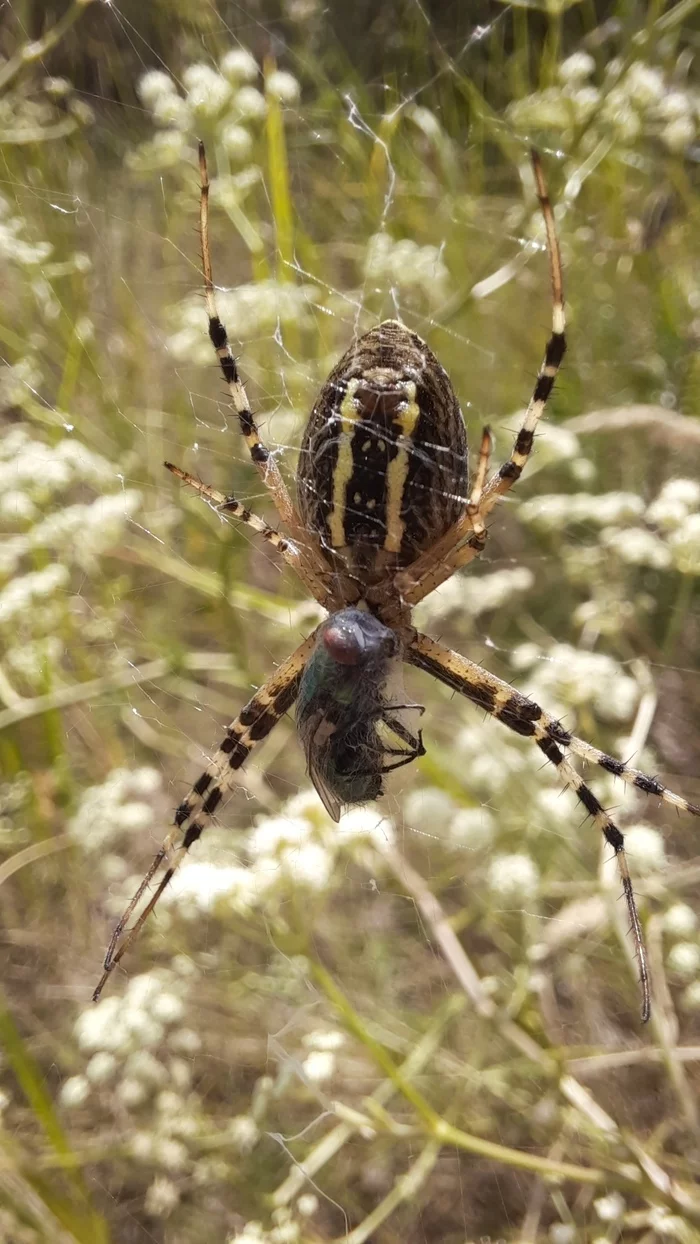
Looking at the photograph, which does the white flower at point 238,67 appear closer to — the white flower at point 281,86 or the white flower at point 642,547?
the white flower at point 281,86

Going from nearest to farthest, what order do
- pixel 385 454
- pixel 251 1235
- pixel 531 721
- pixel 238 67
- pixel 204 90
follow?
pixel 385 454, pixel 251 1235, pixel 531 721, pixel 204 90, pixel 238 67

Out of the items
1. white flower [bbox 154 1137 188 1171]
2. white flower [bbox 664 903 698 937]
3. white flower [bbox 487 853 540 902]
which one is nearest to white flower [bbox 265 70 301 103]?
white flower [bbox 487 853 540 902]

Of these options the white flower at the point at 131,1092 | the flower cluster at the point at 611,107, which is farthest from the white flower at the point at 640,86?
the white flower at the point at 131,1092

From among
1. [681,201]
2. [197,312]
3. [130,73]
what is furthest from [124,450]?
[681,201]

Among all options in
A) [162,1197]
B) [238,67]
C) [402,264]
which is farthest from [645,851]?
[238,67]

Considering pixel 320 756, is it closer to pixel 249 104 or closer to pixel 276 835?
pixel 276 835
